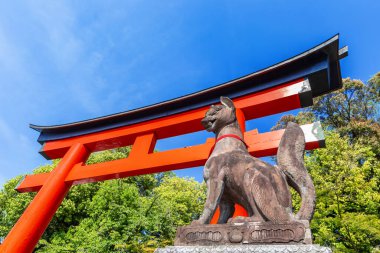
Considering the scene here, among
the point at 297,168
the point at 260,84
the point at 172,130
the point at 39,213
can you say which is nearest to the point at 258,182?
the point at 297,168

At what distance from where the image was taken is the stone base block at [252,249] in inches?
58.9

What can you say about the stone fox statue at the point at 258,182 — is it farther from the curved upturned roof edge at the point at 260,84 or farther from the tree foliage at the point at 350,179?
the tree foliage at the point at 350,179

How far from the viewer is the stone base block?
4.91ft

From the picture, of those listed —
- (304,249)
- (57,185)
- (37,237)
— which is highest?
(57,185)

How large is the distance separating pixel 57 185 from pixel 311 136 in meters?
4.50

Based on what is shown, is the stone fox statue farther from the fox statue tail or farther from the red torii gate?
the red torii gate

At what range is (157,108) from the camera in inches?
209

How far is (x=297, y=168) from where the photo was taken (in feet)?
6.73

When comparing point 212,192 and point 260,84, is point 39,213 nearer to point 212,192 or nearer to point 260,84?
point 212,192

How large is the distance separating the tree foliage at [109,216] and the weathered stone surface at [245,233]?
6.86 metres

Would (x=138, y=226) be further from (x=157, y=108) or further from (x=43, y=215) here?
(x=157, y=108)

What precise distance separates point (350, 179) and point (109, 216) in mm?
9040

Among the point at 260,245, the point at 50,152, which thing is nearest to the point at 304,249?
the point at 260,245

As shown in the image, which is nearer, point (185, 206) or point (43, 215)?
point (43, 215)
